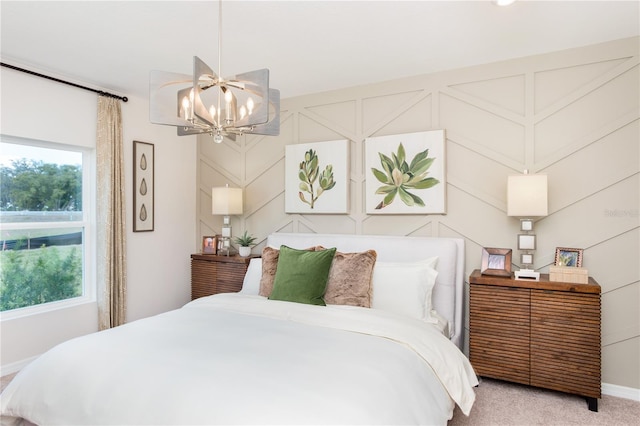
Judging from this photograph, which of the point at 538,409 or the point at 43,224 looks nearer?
the point at 538,409

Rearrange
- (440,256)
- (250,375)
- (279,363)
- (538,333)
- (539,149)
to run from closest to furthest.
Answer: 1. (250,375)
2. (279,363)
3. (538,333)
4. (539,149)
5. (440,256)

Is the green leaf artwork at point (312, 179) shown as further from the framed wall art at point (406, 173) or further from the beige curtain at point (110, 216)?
the beige curtain at point (110, 216)

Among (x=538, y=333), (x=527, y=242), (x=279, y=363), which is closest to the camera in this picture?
(x=279, y=363)

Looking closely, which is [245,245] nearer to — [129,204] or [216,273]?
[216,273]

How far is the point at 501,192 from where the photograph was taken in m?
3.21

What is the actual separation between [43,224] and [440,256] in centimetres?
349

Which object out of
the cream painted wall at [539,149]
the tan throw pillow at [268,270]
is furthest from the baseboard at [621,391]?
the tan throw pillow at [268,270]

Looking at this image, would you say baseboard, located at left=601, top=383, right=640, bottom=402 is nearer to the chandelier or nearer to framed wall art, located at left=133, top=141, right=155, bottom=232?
the chandelier

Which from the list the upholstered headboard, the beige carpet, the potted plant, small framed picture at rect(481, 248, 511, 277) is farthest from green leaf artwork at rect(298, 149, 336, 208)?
the beige carpet

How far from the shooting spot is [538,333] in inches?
107

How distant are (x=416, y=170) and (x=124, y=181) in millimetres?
2908

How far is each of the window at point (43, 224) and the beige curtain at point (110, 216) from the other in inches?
5.6

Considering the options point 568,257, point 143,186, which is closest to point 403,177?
point 568,257

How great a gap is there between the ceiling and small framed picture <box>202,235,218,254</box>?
1842 millimetres
